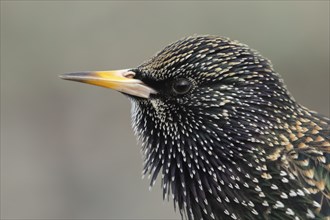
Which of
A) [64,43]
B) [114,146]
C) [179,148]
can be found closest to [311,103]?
[114,146]

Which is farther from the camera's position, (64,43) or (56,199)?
(64,43)

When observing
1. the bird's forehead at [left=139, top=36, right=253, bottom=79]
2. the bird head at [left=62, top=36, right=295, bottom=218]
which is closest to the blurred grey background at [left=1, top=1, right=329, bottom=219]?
the bird head at [left=62, top=36, right=295, bottom=218]

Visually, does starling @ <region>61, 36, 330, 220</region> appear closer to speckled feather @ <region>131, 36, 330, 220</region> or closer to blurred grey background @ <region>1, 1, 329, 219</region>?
speckled feather @ <region>131, 36, 330, 220</region>

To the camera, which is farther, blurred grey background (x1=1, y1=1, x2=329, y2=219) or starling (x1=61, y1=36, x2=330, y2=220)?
blurred grey background (x1=1, y1=1, x2=329, y2=219)

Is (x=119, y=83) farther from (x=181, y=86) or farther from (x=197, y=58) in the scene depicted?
(x=197, y=58)

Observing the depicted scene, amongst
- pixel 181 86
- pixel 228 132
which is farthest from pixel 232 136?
pixel 181 86

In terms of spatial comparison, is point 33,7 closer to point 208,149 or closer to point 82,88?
point 82,88

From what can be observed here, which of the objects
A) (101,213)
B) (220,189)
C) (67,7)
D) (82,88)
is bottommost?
(101,213)
